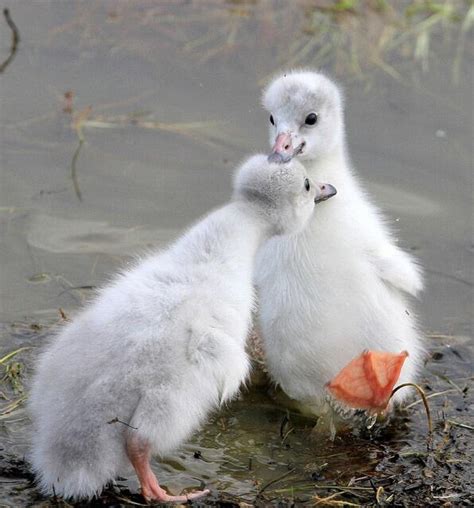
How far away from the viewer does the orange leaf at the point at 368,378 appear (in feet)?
17.2

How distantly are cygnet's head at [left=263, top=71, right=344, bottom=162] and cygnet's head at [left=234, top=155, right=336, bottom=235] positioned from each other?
25.3 inches

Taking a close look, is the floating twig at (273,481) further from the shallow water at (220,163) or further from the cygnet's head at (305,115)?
the cygnet's head at (305,115)

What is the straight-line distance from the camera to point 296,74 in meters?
5.84

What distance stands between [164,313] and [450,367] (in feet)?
7.04

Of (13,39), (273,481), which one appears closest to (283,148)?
(273,481)

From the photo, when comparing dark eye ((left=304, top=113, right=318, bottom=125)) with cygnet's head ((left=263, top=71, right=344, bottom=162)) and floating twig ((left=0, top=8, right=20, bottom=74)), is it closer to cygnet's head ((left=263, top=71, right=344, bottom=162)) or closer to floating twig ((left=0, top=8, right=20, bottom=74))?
cygnet's head ((left=263, top=71, right=344, bottom=162))

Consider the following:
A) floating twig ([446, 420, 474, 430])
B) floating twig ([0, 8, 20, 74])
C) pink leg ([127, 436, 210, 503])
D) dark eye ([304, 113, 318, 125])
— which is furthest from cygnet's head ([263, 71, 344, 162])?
floating twig ([0, 8, 20, 74])

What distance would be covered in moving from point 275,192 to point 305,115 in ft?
3.04

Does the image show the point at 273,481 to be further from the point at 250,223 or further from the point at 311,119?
the point at 311,119

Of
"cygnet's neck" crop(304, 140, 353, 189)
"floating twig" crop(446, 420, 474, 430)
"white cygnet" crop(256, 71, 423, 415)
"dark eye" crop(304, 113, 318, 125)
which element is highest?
"dark eye" crop(304, 113, 318, 125)

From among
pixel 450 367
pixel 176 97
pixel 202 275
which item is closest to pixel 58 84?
pixel 176 97

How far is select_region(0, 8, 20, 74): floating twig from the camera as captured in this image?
8.45m

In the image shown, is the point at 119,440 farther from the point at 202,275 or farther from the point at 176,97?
the point at 176,97

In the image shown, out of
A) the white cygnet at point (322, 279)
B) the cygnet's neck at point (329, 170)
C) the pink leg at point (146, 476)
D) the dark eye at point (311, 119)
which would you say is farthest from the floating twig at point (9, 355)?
the dark eye at point (311, 119)
